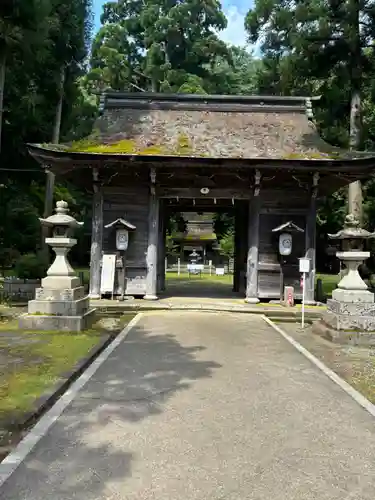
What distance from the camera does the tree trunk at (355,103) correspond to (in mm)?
16234

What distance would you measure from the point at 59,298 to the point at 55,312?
0.28m

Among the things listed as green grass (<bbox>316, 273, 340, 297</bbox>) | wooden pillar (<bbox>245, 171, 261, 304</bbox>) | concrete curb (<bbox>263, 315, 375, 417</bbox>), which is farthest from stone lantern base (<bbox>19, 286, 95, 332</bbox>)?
green grass (<bbox>316, 273, 340, 297</bbox>)

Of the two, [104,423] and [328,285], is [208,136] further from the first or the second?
[104,423]

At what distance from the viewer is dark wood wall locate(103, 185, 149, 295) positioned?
13711 mm

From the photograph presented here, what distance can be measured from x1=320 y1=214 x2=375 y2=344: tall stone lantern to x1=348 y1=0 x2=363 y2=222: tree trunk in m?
7.16

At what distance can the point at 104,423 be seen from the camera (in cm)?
423

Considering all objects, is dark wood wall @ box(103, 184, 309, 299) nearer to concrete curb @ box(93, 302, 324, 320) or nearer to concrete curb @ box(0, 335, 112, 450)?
concrete curb @ box(93, 302, 324, 320)

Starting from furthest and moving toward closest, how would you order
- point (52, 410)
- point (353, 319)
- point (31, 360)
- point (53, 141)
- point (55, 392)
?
1. point (53, 141)
2. point (353, 319)
3. point (31, 360)
4. point (55, 392)
5. point (52, 410)

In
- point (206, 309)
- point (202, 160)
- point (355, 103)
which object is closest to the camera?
point (206, 309)

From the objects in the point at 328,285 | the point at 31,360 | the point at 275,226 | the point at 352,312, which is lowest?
the point at 31,360

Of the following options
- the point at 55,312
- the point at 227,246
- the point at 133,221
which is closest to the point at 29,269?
the point at 133,221

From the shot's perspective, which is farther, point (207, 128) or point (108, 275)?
point (207, 128)

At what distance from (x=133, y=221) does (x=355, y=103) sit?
373 inches

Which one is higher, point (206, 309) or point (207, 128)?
point (207, 128)
